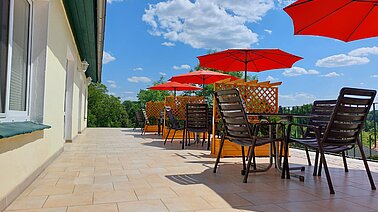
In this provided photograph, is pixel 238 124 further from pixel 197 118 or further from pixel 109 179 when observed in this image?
pixel 197 118

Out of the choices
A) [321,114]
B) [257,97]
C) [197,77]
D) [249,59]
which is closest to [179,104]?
[197,77]

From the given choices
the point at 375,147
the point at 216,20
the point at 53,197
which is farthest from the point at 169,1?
the point at 53,197

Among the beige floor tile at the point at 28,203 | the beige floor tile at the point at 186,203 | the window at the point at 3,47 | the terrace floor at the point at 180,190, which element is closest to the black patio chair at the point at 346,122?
the terrace floor at the point at 180,190

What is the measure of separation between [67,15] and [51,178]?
138 inches

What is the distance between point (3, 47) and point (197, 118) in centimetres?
404

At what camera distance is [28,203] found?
221 cm

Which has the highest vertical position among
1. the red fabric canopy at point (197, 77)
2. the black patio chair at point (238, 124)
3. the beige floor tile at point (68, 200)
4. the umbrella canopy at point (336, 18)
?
the umbrella canopy at point (336, 18)

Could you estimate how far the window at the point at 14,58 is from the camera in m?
2.35

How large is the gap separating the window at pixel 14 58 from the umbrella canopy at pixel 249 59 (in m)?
3.35

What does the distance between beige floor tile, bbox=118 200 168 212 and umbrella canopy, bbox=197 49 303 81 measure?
3576 mm

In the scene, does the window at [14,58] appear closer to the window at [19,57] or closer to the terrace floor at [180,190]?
the window at [19,57]

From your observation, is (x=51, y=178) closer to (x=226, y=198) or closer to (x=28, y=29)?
(x=28, y=29)

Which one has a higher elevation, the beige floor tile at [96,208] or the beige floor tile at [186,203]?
the beige floor tile at [186,203]

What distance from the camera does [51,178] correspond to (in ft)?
9.99
